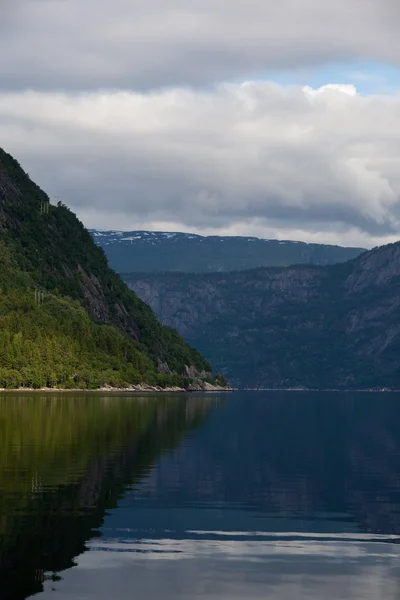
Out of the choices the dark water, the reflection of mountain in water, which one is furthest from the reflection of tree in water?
the reflection of mountain in water

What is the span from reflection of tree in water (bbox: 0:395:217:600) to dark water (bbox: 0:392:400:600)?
14cm

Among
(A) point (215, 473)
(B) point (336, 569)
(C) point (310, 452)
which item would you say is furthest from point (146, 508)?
(C) point (310, 452)

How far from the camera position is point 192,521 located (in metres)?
60.2

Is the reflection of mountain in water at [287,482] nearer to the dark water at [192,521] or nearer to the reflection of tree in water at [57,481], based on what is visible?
the dark water at [192,521]

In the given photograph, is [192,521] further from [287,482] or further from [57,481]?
[287,482]

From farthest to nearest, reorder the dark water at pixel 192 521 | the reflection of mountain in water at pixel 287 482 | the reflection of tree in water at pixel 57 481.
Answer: the reflection of mountain in water at pixel 287 482 → the reflection of tree in water at pixel 57 481 → the dark water at pixel 192 521

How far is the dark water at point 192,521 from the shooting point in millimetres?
43781

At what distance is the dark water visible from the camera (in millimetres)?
43781

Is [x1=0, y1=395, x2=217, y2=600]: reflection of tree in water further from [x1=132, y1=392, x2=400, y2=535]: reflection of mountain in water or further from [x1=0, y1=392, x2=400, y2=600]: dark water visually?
[x1=132, y1=392, x2=400, y2=535]: reflection of mountain in water

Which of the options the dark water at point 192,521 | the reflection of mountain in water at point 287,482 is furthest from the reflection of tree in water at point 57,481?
the reflection of mountain in water at point 287,482

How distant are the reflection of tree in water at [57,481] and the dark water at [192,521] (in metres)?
0.14

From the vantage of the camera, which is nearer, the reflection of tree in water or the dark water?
the dark water

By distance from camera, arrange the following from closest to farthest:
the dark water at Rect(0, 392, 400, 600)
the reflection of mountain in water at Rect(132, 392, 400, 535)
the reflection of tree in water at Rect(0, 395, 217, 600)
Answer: the dark water at Rect(0, 392, 400, 600) < the reflection of tree in water at Rect(0, 395, 217, 600) < the reflection of mountain in water at Rect(132, 392, 400, 535)

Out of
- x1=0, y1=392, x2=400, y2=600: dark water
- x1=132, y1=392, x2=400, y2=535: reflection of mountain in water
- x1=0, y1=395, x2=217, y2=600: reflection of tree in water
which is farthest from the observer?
x1=132, y1=392, x2=400, y2=535: reflection of mountain in water
